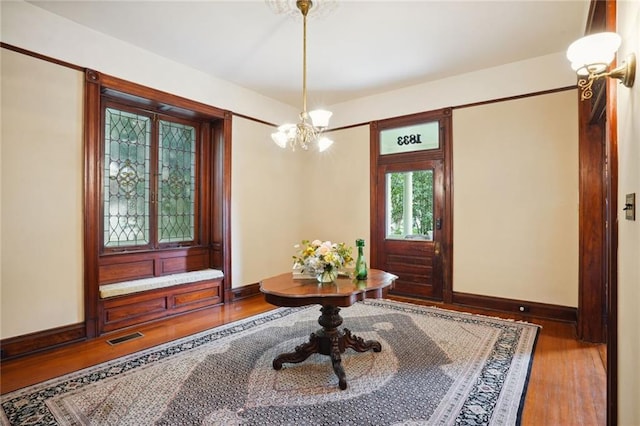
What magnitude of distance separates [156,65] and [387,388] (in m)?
4.10

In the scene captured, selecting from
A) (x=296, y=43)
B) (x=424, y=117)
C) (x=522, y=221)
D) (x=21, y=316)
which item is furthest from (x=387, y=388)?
(x=424, y=117)

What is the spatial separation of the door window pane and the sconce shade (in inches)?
125

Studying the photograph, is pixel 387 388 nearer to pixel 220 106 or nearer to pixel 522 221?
pixel 522 221

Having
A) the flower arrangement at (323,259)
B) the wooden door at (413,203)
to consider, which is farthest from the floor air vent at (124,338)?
the wooden door at (413,203)

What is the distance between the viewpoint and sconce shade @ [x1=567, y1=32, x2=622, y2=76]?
4.90 ft

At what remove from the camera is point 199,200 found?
185 inches

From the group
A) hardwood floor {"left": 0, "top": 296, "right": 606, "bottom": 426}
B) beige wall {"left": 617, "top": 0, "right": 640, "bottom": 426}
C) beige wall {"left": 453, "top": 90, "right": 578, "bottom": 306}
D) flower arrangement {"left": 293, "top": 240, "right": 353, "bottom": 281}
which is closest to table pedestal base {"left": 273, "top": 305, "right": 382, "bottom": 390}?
flower arrangement {"left": 293, "top": 240, "right": 353, "bottom": 281}

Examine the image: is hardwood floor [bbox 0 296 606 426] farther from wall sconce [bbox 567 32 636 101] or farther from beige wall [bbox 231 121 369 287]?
wall sconce [bbox 567 32 636 101]

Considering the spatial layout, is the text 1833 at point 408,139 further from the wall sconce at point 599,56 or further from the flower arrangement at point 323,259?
the wall sconce at point 599,56

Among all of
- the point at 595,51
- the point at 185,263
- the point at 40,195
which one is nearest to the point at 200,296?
the point at 185,263

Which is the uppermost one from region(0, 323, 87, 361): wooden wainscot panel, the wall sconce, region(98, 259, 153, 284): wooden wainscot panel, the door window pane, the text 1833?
the text 1833

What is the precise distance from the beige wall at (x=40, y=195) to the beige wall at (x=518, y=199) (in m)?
4.41

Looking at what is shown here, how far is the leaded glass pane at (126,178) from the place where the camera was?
12.5ft

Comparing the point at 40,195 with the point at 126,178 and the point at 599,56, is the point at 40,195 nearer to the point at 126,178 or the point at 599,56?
the point at 126,178
